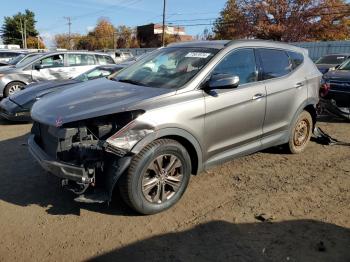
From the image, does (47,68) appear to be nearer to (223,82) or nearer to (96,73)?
(96,73)

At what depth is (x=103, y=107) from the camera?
156 inches

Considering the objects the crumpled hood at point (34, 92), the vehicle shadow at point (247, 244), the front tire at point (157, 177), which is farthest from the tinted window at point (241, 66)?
the crumpled hood at point (34, 92)

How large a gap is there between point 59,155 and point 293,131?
3.58 m

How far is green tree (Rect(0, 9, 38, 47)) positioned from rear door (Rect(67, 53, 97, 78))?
255ft

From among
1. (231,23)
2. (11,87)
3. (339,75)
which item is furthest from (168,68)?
(231,23)

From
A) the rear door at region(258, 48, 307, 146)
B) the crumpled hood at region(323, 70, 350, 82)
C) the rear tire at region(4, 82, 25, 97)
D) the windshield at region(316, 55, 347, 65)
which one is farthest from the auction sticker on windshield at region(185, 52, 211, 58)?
the windshield at region(316, 55, 347, 65)

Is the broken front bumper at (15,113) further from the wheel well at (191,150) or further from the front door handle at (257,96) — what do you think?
the front door handle at (257,96)

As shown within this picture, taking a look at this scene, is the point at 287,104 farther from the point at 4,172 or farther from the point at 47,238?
the point at 4,172

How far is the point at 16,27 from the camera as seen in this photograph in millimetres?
84438

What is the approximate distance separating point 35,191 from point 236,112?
260 cm

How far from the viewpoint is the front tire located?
390 centimetres

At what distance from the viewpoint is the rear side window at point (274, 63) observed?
539 cm

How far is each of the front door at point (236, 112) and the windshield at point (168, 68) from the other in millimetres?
275

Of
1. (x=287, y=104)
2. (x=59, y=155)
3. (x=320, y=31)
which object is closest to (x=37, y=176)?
(x=59, y=155)
